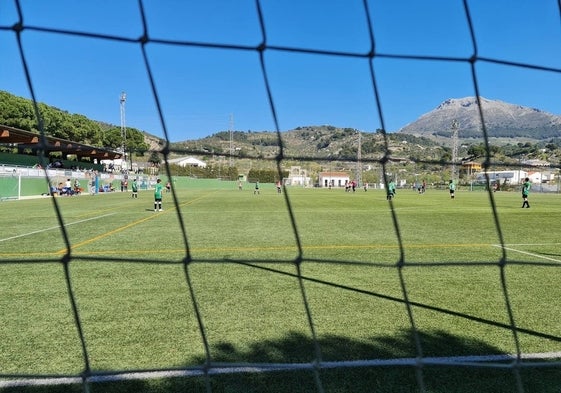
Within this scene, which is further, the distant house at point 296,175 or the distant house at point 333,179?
the distant house at point 333,179

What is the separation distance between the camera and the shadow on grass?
260 centimetres

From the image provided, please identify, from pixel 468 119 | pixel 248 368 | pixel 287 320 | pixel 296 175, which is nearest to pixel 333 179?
pixel 296 175

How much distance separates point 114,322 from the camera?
148 inches

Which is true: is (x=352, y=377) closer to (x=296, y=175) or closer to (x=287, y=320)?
(x=287, y=320)

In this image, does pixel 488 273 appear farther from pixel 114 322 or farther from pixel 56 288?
pixel 56 288

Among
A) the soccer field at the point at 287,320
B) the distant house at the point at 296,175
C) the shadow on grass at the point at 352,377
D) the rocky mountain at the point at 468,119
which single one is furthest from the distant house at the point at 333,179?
the shadow on grass at the point at 352,377

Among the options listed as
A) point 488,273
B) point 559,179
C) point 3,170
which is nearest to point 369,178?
point 559,179

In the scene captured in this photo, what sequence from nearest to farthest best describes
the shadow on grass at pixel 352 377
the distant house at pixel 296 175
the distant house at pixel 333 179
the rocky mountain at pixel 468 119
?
the shadow on grass at pixel 352 377 < the rocky mountain at pixel 468 119 < the distant house at pixel 296 175 < the distant house at pixel 333 179

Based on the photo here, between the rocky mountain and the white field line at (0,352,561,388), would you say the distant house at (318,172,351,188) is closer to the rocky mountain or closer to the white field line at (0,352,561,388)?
the rocky mountain

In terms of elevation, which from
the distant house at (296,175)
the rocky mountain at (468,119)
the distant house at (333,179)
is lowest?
the distant house at (333,179)

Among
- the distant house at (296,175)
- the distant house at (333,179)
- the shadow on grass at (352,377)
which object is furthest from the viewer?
the distant house at (333,179)

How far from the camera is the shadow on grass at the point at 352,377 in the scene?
8.54 ft

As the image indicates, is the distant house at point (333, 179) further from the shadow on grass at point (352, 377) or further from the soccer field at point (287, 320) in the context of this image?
the shadow on grass at point (352, 377)

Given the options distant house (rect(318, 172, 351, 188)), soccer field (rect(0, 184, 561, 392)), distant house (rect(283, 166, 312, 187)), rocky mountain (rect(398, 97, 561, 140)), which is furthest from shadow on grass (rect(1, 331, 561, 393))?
distant house (rect(318, 172, 351, 188))
